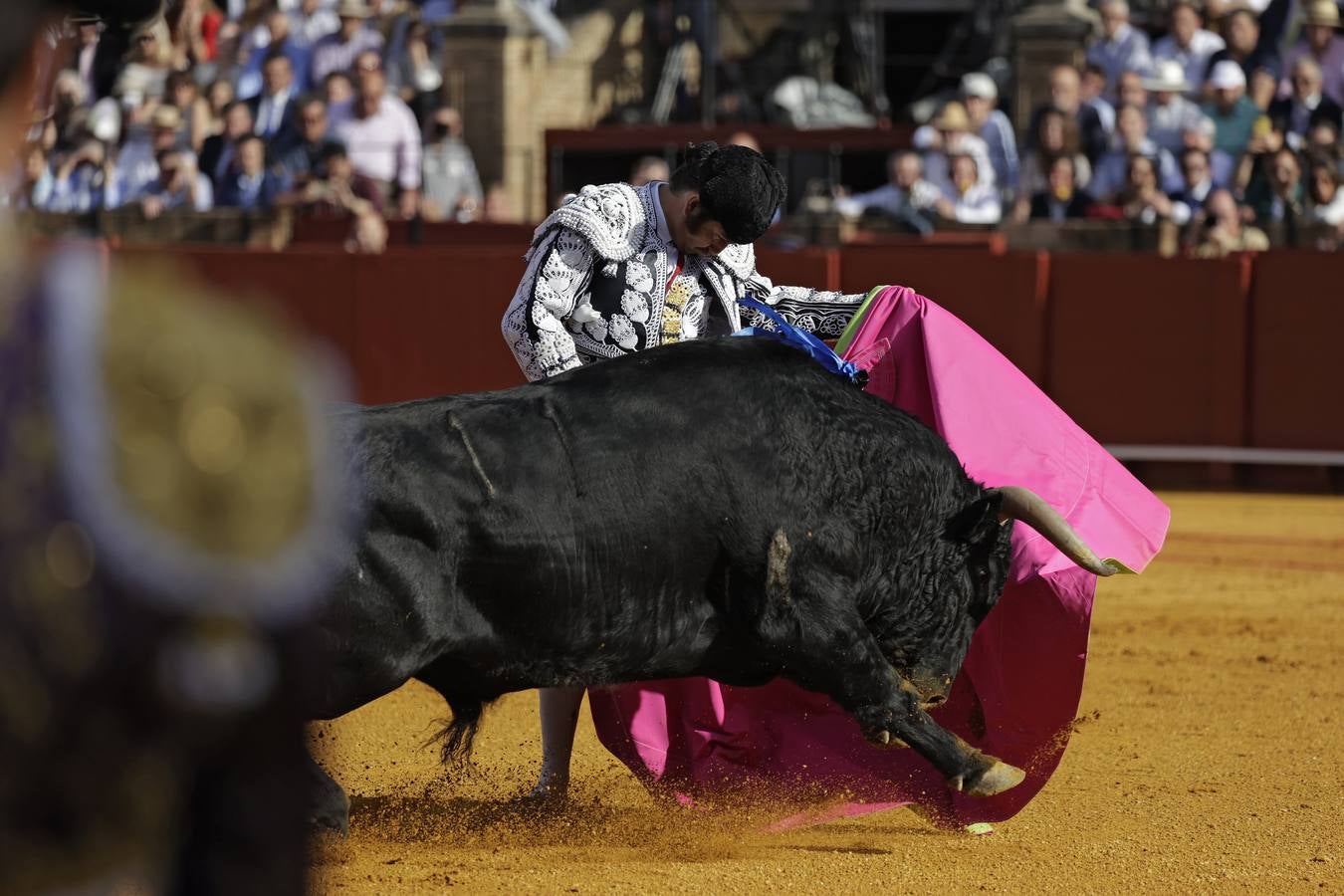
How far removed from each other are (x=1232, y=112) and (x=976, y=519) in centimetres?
626

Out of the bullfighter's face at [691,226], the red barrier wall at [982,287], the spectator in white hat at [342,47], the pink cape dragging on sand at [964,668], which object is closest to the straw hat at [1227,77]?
the red barrier wall at [982,287]

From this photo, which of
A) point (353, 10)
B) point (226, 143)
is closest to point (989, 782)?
point (226, 143)

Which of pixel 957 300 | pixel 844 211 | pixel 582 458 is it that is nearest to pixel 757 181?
pixel 582 458

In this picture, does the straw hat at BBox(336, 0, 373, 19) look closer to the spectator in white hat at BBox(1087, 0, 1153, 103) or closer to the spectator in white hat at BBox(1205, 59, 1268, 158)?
the spectator in white hat at BBox(1087, 0, 1153, 103)

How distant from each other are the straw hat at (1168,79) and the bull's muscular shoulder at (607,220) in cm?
631

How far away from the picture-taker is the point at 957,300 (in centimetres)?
872

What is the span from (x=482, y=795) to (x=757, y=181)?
1.37 meters

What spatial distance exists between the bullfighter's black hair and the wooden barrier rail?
5225 mm

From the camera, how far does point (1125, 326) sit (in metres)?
8.60

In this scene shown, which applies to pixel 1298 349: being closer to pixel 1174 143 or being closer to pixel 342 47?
pixel 1174 143

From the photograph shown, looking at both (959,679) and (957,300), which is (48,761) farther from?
(957,300)

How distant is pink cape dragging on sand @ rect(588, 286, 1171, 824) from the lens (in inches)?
140

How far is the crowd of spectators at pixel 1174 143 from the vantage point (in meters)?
8.72

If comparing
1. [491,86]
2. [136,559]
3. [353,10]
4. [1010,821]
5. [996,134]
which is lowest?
[1010,821]
